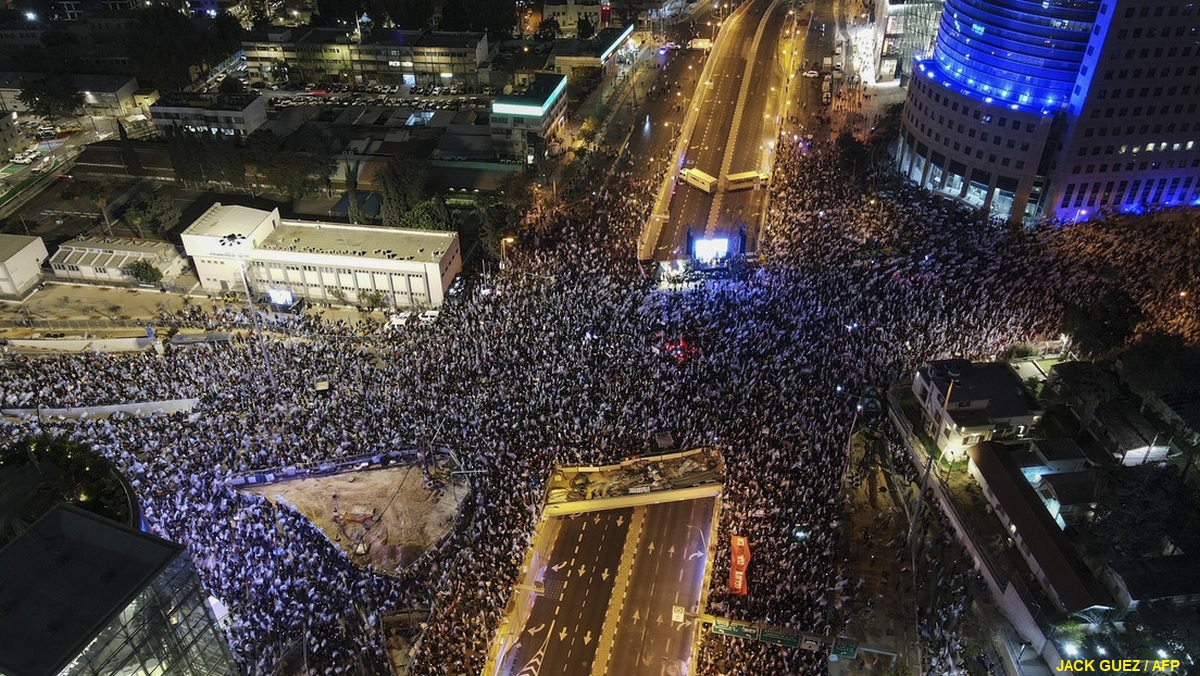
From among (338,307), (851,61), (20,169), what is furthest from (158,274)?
(851,61)

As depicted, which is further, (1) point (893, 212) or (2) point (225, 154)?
(2) point (225, 154)

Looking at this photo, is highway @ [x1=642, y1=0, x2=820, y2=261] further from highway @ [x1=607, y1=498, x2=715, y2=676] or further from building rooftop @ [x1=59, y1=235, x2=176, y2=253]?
building rooftop @ [x1=59, y1=235, x2=176, y2=253]

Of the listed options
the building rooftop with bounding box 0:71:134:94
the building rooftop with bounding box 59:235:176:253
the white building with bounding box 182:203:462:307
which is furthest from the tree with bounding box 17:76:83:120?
the white building with bounding box 182:203:462:307

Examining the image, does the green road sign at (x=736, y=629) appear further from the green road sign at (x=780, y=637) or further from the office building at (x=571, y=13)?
the office building at (x=571, y=13)

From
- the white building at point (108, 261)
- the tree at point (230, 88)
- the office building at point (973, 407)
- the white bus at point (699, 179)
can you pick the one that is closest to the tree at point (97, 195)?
the white building at point (108, 261)

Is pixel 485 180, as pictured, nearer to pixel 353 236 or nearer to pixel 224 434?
pixel 353 236

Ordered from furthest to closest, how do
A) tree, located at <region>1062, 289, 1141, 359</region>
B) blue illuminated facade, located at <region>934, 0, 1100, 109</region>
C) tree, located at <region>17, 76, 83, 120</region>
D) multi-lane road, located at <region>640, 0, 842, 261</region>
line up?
tree, located at <region>17, 76, 83, 120</region> < multi-lane road, located at <region>640, 0, 842, 261</region> < blue illuminated facade, located at <region>934, 0, 1100, 109</region> < tree, located at <region>1062, 289, 1141, 359</region>
